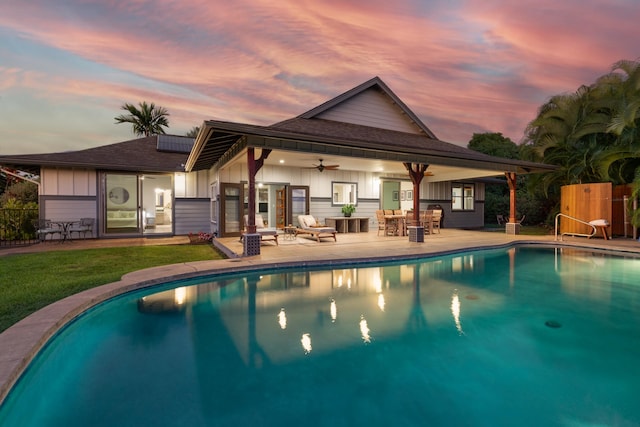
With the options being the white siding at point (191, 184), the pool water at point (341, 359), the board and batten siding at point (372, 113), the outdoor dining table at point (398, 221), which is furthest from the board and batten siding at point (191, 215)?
the pool water at point (341, 359)

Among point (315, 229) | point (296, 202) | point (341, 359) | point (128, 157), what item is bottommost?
point (341, 359)

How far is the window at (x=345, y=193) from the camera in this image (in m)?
15.9

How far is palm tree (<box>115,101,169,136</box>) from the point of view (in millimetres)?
27203

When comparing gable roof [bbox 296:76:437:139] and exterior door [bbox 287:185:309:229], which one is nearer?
gable roof [bbox 296:76:437:139]

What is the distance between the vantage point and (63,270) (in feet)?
21.5

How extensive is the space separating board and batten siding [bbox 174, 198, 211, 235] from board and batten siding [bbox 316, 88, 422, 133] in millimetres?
6687

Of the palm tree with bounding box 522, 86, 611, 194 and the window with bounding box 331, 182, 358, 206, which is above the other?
the palm tree with bounding box 522, 86, 611, 194

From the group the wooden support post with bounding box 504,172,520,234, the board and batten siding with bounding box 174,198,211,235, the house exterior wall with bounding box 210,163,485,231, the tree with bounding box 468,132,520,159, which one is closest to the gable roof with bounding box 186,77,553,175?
the wooden support post with bounding box 504,172,520,234

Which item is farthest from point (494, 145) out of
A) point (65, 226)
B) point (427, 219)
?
point (65, 226)

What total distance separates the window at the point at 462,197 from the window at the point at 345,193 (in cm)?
740

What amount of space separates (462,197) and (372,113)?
9188 mm

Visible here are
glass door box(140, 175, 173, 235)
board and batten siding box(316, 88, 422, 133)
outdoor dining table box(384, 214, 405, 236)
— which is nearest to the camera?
outdoor dining table box(384, 214, 405, 236)

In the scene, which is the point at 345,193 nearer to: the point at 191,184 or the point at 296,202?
the point at 296,202

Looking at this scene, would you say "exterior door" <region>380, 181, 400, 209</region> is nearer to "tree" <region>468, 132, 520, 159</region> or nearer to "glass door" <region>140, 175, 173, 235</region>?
"glass door" <region>140, 175, 173, 235</region>
